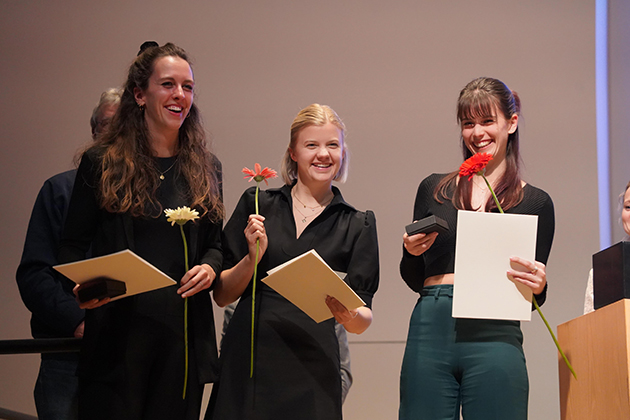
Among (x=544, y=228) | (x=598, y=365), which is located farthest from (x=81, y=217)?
(x=598, y=365)

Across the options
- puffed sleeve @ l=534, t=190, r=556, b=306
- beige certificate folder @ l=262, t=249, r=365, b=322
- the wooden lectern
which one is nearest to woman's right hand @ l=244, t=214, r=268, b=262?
beige certificate folder @ l=262, t=249, r=365, b=322

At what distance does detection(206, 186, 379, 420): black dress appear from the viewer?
78.3 inches

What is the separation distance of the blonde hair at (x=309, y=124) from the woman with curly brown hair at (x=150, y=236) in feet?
0.98

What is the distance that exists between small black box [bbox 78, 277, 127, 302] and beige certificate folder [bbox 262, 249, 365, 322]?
0.41 m

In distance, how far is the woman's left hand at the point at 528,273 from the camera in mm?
1835

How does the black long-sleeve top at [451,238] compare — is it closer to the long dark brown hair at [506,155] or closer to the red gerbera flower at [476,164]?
the long dark brown hair at [506,155]

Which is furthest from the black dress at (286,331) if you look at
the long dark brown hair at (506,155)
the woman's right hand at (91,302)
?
the woman's right hand at (91,302)

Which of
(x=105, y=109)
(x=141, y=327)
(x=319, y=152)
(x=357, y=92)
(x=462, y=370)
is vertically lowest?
(x=462, y=370)

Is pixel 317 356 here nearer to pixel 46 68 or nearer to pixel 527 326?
pixel 527 326

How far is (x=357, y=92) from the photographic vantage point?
13.1 ft

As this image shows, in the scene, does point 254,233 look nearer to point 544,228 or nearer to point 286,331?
point 286,331

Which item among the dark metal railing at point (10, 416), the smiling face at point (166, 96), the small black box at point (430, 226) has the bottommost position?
the dark metal railing at point (10, 416)

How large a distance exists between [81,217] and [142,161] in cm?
27

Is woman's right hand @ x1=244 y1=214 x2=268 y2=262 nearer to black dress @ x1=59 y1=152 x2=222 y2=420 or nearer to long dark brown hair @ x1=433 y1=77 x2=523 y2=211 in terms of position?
black dress @ x1=59 y1=152 x2=222 y2=420
